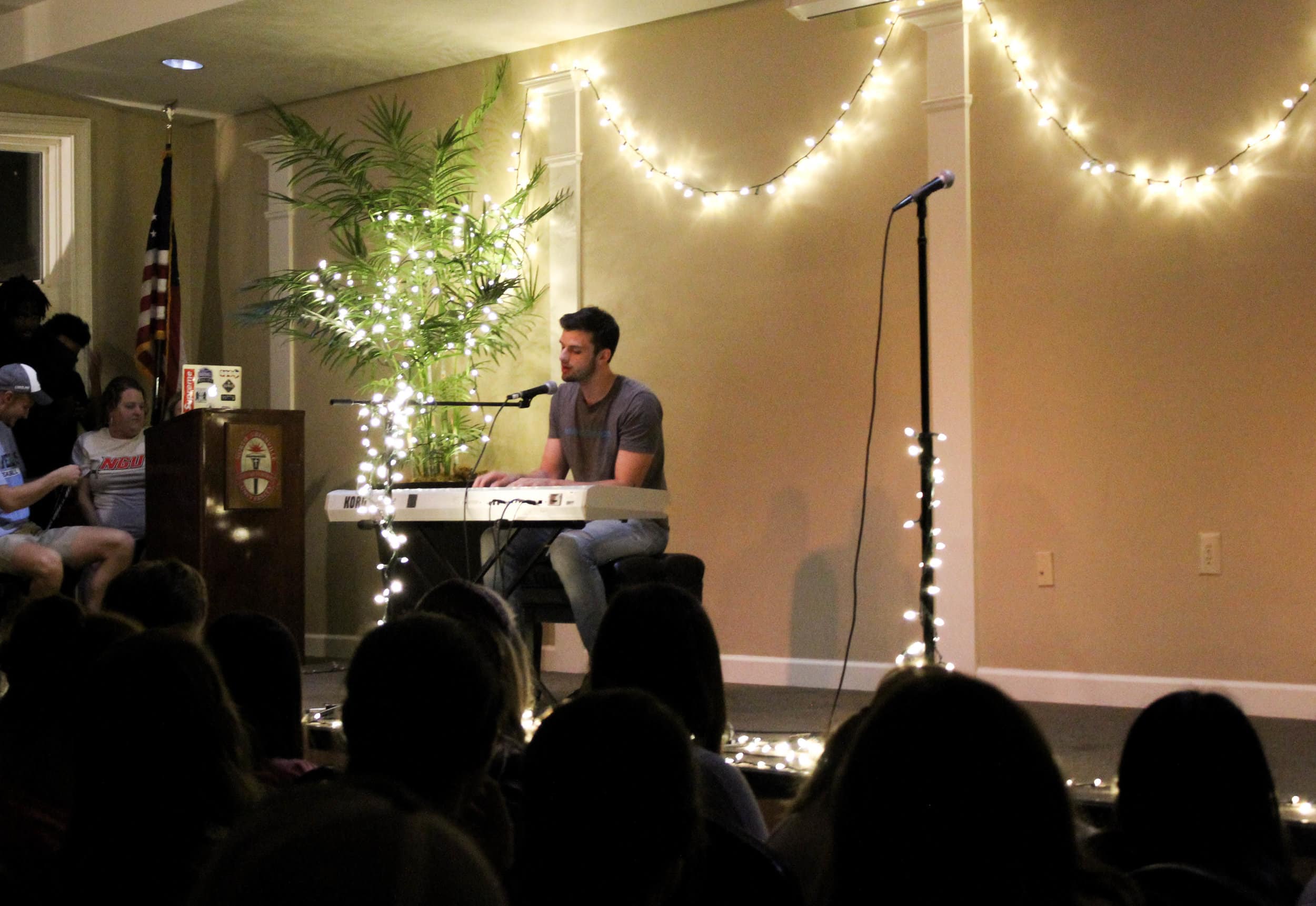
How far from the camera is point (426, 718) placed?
1494mm

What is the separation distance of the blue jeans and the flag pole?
2606 mm

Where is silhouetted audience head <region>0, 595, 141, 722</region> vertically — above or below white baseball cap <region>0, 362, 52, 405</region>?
below

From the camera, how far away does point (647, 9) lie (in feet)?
17.6

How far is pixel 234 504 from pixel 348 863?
17.0 feet

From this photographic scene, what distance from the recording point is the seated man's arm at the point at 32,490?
5062 mm

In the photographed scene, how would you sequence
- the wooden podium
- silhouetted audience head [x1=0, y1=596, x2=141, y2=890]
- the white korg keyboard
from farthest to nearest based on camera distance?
the wooden podium
the white korg keyboard
silhouetted audience head [x1=0, y1=596, x2=141, y2=890]

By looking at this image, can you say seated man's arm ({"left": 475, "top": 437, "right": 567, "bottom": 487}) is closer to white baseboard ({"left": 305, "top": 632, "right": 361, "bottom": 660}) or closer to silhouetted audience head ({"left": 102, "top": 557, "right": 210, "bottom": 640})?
silhouetted audience head ({"left": 102, "top": 557, "right": 210, "bottom": 640})

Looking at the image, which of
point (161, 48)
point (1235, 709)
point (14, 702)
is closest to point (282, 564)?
point (161, 48)

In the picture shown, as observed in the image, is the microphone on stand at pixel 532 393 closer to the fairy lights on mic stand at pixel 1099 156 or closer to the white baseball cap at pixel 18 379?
the fairy lights on mic stand at pixel 1099 156

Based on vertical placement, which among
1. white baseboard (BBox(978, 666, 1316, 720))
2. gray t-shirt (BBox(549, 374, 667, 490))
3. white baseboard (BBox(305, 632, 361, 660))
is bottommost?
white baseboard (BBox(305, 632, 361, 660))

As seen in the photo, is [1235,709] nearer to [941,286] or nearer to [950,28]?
[941,286]

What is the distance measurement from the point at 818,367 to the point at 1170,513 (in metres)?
1.36

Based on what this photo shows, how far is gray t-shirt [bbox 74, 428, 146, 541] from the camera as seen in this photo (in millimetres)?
5586

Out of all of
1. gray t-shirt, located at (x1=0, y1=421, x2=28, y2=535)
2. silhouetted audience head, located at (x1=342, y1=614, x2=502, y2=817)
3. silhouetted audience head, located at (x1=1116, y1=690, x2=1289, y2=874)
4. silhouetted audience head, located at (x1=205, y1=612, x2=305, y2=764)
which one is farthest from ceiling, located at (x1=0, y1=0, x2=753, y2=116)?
silhouetted audience head, located at (x1=1116, y1=690, x2=1289, y2=874)
